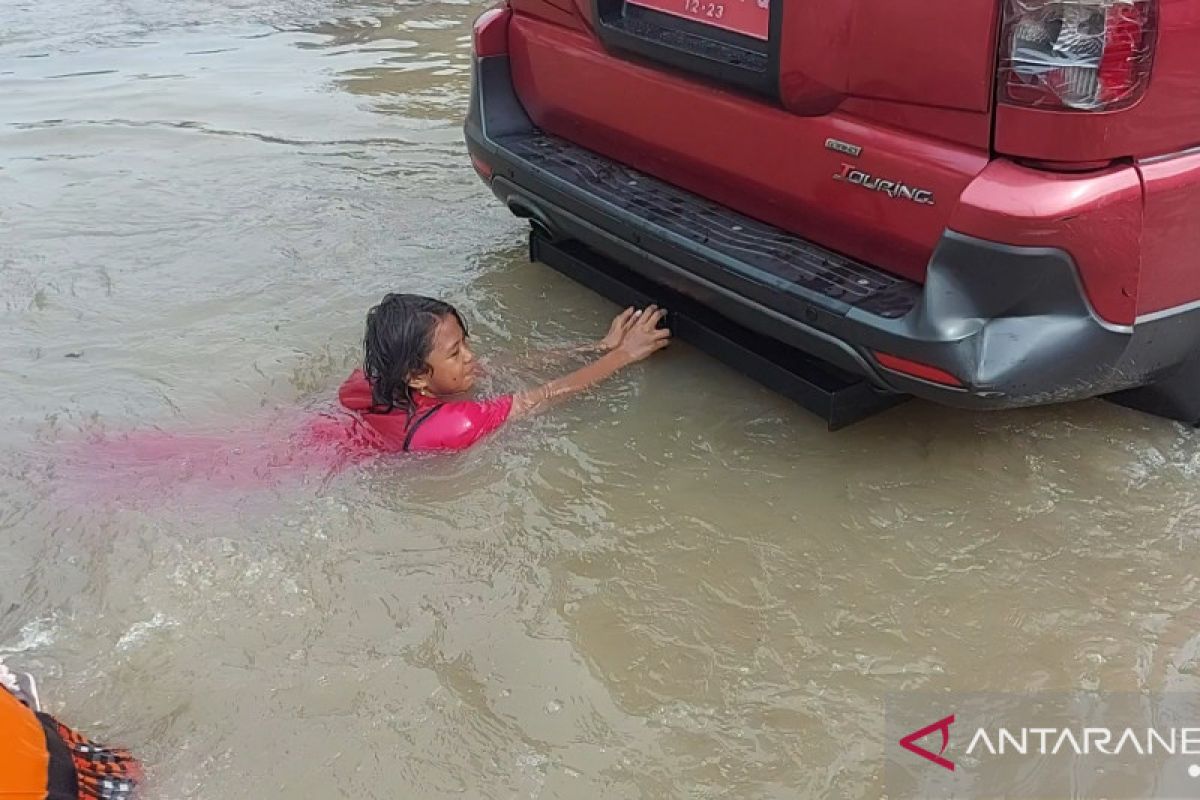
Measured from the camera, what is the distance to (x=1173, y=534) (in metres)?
2.79

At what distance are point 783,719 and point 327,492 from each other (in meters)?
1.45

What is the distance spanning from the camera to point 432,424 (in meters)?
3.26

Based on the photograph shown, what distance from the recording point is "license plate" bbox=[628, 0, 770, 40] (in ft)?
9.20

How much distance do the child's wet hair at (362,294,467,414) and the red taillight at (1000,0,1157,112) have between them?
169 cm

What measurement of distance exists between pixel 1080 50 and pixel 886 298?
0.65m

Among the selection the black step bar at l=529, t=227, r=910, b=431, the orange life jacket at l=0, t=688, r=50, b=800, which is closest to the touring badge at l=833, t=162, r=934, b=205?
the black step bar at l=529, t=227, r=910, b=431

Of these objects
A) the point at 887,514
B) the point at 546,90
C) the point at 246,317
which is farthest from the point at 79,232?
the point at 887,514

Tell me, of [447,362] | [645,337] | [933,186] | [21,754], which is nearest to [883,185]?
[933,186]

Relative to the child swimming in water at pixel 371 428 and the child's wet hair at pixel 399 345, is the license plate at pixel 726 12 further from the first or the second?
the child's wet hair at pixel 399 345

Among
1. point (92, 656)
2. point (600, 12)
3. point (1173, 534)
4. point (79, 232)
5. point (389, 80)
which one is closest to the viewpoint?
point (92, 656)

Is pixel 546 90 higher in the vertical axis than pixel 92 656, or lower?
higher

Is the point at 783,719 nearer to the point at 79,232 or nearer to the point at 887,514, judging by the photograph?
the point at 887,514

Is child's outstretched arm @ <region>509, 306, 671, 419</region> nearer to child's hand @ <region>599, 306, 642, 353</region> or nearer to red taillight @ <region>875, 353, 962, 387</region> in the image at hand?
child's hand @ <region>599, 306, 642, 353</region>

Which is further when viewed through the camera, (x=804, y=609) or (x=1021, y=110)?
(x=804, y=609)
